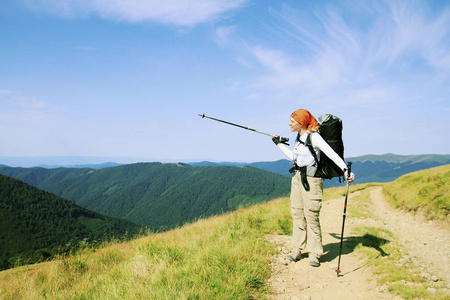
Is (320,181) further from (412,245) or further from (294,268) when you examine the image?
(412,245)

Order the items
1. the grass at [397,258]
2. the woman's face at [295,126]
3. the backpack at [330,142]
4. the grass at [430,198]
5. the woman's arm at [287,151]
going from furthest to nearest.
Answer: the grass at [430,198], the woman's arm at [287,151], the woman's face at [295,126], the backpack at [330,142], the grass at [397,258]

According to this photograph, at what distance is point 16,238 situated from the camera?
340 feet

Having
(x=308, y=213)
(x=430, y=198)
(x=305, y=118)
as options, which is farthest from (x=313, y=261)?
(x=430, y=198)

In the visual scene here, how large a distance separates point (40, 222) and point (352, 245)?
515 feet

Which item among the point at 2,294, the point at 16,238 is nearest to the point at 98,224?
the point at 16,238

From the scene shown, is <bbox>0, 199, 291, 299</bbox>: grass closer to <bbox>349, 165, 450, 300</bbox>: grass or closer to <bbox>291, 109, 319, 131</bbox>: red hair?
<bbox>349, 165, 450, 300</bbox>: grass

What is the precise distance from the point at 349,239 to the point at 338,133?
3435mm

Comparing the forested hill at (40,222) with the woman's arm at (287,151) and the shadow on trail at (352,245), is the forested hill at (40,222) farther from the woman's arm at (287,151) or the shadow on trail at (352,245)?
the woman's arm at (287,151)

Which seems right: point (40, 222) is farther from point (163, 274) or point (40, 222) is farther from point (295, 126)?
point (295, 126)

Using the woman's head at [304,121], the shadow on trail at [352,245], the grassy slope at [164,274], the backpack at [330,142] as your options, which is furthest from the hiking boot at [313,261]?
the woman's head at [304,121]

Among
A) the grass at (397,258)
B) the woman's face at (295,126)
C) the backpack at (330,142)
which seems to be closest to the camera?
the grass at (397,258)

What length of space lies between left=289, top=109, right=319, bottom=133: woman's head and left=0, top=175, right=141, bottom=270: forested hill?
358 feet

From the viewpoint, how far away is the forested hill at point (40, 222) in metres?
104

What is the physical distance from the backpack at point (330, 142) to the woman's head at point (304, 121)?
0.67ft
